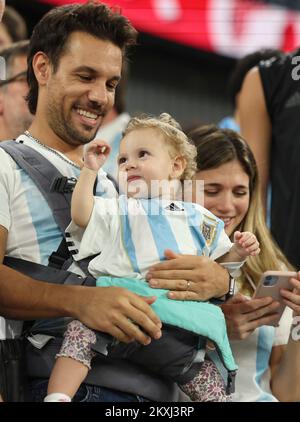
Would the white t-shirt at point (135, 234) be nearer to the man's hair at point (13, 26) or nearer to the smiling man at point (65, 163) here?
the smiling man at point (65, 163)

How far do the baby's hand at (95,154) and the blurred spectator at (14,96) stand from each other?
2.25 ft

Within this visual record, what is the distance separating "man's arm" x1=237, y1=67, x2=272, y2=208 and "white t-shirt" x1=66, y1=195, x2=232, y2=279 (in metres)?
0.92

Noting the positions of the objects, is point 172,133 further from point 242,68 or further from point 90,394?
point 242,68

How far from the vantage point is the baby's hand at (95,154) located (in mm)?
1964

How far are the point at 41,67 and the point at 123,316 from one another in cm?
69

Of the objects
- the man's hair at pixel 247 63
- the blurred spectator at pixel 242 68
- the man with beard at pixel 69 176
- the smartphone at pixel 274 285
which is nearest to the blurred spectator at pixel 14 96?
the man with beard at pixel 69 176

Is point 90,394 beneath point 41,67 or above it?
beneath

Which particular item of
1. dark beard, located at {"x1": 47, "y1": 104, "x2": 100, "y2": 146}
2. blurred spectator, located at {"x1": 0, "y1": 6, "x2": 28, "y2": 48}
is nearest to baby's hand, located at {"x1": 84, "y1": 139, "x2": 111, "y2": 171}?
dark beard, located at {"x1": 47, "y1": 104, "x2": 100, "y2": 146}

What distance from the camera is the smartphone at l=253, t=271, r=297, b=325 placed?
2.14 m

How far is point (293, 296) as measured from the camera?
2162 millimetres

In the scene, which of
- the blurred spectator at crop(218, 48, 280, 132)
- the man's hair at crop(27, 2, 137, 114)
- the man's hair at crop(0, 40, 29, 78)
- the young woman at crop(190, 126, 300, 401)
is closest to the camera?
the man's hair at crop(27, 2, 137, 114)

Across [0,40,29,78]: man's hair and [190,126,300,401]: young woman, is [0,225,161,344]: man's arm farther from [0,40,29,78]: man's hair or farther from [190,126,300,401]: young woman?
[0,40,29,78]: man's hair

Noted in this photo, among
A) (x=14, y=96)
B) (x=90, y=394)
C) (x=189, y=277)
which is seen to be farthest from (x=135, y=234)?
(x=14, y=96)

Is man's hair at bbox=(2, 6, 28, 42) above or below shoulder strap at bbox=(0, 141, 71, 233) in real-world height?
above
